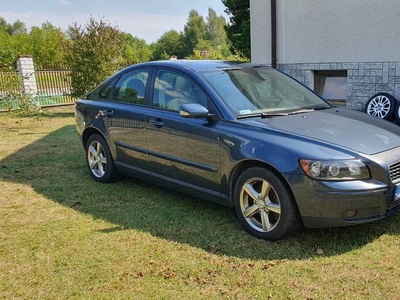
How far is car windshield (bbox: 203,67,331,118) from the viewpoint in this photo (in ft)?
11.9

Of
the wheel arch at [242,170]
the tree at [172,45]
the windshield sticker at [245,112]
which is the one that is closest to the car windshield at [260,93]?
the windshield sticker at [245,112]

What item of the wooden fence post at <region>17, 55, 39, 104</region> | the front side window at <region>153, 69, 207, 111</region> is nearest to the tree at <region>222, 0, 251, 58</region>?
the wooden fence post at <region>17, 55, 39, 104</region>

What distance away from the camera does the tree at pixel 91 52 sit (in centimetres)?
1353

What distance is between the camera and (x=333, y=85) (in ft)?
31.0

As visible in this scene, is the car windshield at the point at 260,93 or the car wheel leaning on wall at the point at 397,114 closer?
the car windshield at the point at 260,93

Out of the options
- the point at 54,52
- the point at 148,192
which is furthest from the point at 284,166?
the point at 54,52

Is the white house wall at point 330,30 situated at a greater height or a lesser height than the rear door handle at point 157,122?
greater

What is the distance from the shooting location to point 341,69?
898 centimetres

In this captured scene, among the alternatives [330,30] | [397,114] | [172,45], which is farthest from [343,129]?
[172,45]

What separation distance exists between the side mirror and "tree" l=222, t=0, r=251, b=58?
53.1 ft

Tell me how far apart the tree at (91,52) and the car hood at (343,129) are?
37.0 feet

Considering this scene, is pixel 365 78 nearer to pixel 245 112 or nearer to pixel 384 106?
pixel 384 106

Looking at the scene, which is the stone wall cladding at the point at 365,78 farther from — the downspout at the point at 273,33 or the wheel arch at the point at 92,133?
the wheel arch at the point at 92,133

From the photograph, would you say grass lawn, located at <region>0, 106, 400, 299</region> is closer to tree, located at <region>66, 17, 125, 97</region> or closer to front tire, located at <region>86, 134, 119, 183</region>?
front tire, located at <region>86, 134, 119, 183</region>
